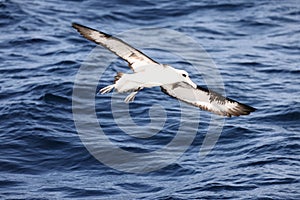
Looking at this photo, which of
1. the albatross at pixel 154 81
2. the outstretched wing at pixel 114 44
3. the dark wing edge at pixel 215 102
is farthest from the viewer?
the dark wing edge at pixel 215 102

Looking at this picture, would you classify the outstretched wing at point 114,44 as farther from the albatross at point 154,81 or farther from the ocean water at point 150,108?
the ocean water at point 150,108

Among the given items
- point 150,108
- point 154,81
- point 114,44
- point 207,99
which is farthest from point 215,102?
point 150,108

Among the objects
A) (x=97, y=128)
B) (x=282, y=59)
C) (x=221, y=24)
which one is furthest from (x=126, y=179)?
(x=221, y=24)

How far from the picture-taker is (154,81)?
12461 mm

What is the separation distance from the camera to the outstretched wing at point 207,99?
13164mm

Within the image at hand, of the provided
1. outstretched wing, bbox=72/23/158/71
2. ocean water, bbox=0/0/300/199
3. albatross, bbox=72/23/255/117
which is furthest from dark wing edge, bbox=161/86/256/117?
ocean water, bbox=0/0/300/199

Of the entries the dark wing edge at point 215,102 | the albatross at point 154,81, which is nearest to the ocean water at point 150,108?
the dark wing edge at point 215,102

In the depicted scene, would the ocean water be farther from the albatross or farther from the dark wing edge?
the albatross

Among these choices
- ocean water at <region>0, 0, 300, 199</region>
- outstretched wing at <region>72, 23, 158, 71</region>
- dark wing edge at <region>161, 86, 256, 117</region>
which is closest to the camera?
outstretched wing at <region>72, 23, 158, 71</region>

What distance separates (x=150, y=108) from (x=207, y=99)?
577cm

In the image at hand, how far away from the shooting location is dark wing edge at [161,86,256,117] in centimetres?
1315

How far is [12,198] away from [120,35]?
846 centimetres

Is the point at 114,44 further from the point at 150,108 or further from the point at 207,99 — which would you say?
the point at 150,108

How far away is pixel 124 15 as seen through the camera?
24.9 meters
